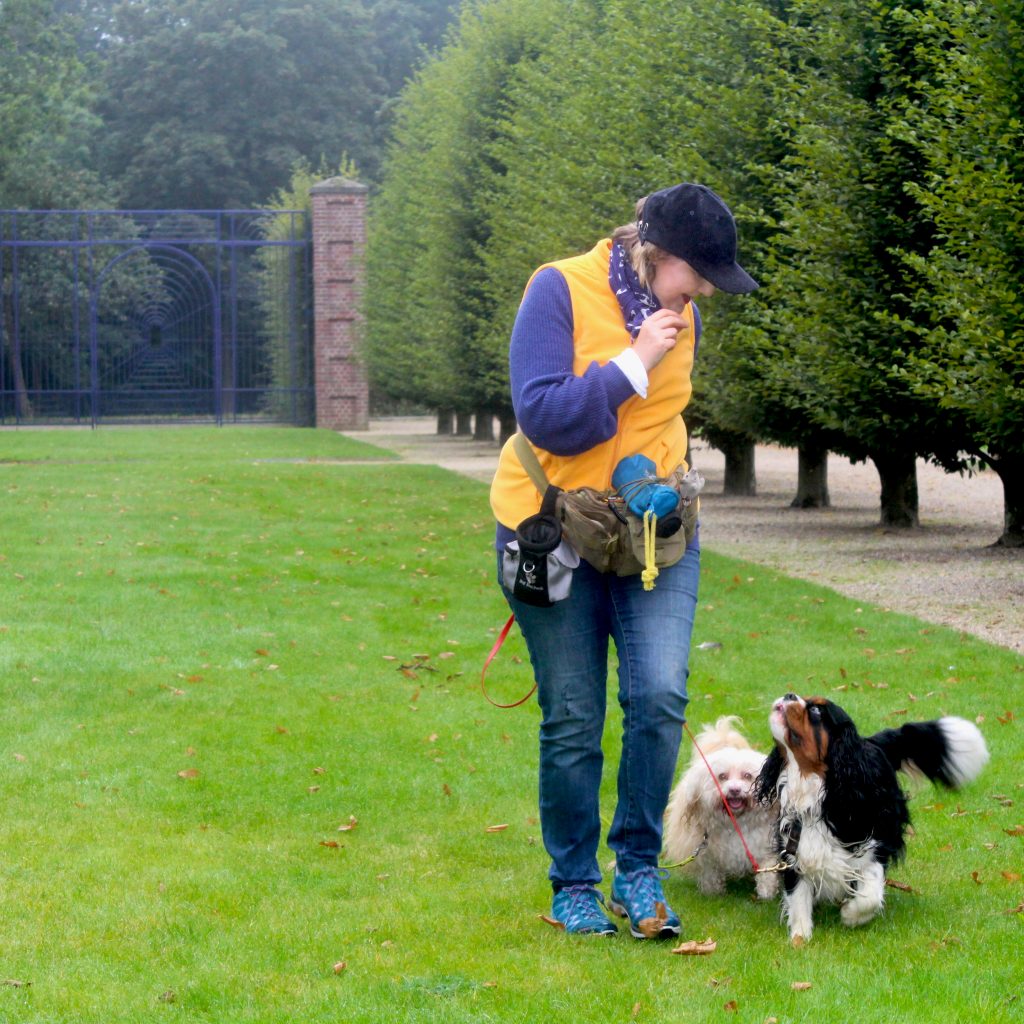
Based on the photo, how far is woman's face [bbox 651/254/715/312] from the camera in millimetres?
4227

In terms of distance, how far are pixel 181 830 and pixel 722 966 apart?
2364 millimetres

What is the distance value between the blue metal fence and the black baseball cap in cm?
3348

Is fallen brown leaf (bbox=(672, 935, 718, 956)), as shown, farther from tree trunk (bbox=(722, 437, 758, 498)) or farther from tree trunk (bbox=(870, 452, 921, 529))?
tree trunk (bbox=(722, 437, 758, 498))

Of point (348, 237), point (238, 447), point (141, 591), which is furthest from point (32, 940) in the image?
point (348, 237)

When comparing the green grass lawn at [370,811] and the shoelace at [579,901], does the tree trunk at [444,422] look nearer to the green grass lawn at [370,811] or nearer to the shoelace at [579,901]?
the green grass lawn at [370,811]

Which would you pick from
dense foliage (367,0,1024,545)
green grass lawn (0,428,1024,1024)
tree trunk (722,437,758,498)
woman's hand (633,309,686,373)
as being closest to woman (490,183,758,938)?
woman's hand (633,309,686,373)

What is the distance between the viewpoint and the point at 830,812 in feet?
14.6

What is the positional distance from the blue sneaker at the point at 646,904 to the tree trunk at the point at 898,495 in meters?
12.5

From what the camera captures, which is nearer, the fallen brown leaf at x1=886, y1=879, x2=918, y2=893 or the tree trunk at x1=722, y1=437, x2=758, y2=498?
the fallen brown leaf at x1=886, y1=879, x2=918, y2=893

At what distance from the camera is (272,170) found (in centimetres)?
6197

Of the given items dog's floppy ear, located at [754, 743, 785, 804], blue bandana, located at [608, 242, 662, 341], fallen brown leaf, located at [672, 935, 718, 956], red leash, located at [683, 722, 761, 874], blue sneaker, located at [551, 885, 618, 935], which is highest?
blue bandana, located at [608, 242, 662, 341]

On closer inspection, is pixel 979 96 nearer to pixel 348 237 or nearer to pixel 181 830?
pixel 181 830

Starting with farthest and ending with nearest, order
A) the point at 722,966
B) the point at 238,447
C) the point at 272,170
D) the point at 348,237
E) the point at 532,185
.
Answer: the point at 272,170 → the point at 348,237 → the point at 238,447 → the point at 532,185 → the point at 722,966

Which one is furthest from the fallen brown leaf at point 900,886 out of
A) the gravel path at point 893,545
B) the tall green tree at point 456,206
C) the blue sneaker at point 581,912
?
the tall green tree at point 456,206
